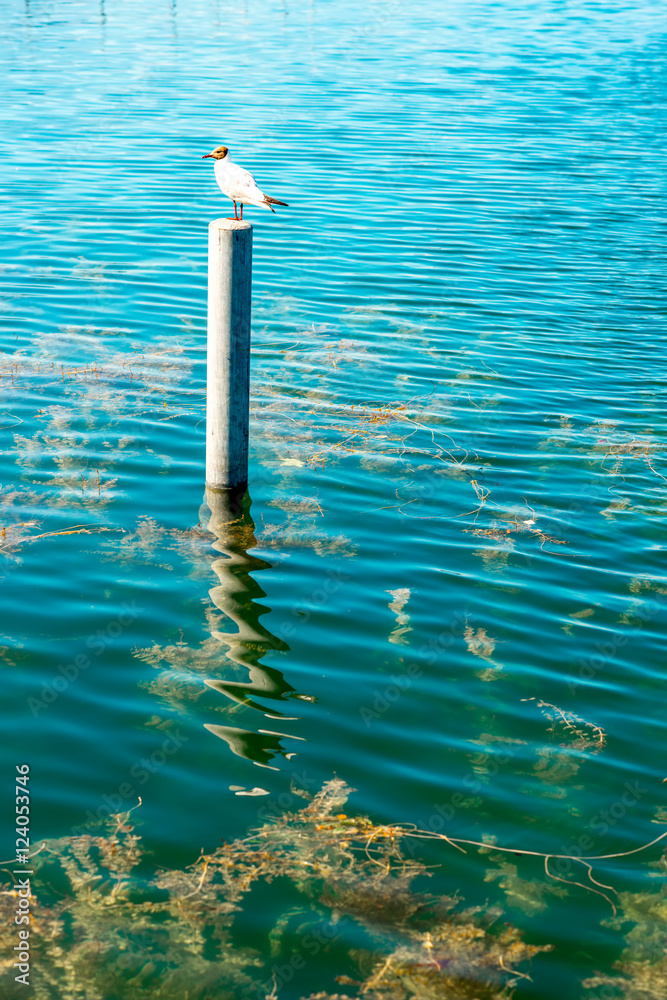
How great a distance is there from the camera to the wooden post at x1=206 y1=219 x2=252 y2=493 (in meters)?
6.38

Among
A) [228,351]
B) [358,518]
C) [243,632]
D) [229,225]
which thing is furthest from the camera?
[358,518]

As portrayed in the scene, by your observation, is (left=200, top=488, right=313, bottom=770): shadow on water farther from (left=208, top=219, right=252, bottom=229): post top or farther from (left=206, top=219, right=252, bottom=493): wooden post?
(left=208, top=219, right=252, bottom=229): post top

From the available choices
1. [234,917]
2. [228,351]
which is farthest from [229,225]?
[234,917]

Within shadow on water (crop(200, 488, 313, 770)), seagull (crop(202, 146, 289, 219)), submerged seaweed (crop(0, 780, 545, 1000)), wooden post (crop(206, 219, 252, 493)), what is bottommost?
submerged seaweed (crop(0, 780, 545, 1000))

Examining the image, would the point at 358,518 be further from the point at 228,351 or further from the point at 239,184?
the point at 239,184

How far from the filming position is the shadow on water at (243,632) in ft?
16.9

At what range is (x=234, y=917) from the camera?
4.12 metres

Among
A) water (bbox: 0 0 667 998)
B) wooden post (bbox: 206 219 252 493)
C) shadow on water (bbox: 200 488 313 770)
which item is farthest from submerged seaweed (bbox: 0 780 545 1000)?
wooden post (bbox: 206 219 252 493)

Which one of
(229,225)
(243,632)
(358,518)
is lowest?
(243,632)

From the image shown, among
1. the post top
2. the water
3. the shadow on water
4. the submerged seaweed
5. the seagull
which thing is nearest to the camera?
the submerged seaweed

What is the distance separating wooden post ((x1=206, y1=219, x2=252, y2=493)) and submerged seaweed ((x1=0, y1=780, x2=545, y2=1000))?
3.12m

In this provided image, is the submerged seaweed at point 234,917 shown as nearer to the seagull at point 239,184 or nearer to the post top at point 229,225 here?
the post top at point 229,225

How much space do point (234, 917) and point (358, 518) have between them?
12.2 feet

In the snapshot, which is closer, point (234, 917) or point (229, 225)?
point (234, 917)
